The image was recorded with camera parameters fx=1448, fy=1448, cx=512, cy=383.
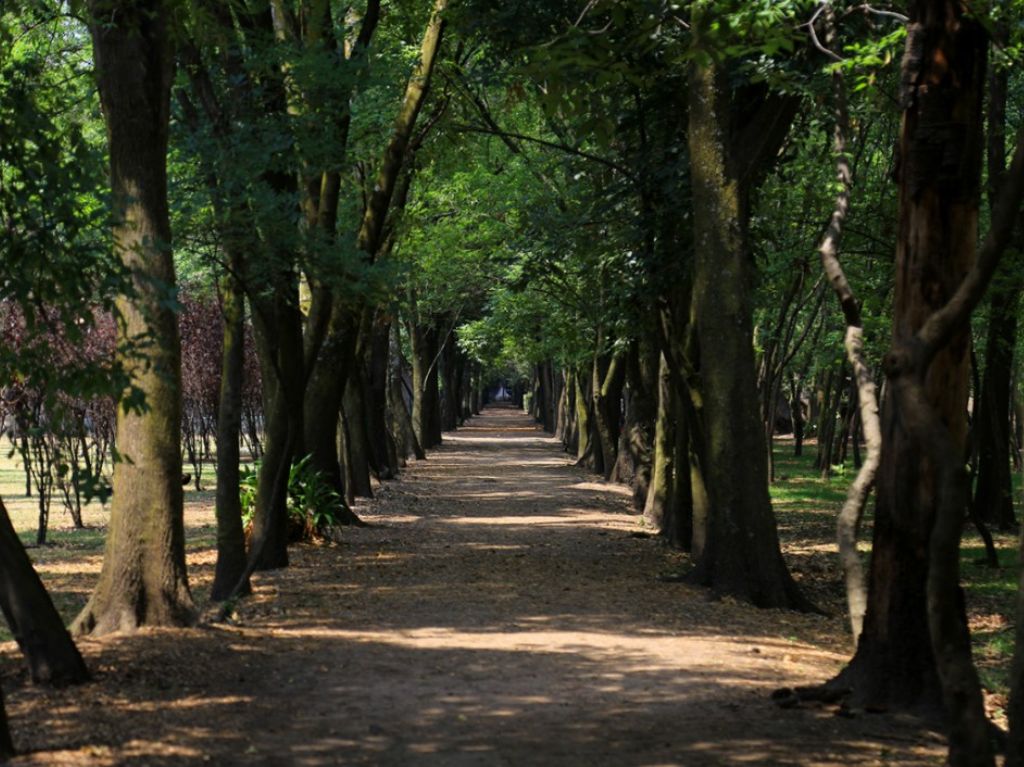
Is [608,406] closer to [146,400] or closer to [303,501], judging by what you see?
[303,501]

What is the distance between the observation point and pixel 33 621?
26.6 feet

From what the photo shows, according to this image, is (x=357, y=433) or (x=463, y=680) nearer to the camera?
(x=463, y=680)

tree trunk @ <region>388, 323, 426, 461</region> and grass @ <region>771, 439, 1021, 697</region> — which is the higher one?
tree trunk @ <region>388, 323, 426, 461</region>

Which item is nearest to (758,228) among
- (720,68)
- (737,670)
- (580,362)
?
(720,68)

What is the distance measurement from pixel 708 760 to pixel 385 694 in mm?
2419

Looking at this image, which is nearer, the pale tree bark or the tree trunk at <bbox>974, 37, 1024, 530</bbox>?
the pale tree bark

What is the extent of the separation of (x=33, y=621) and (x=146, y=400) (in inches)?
95.9

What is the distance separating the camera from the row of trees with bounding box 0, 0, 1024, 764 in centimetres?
745

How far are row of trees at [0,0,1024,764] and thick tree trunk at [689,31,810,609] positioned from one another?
28 millimetres

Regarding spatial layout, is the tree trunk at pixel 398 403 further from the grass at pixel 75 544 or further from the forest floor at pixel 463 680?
the forest floor at pixel 463 680


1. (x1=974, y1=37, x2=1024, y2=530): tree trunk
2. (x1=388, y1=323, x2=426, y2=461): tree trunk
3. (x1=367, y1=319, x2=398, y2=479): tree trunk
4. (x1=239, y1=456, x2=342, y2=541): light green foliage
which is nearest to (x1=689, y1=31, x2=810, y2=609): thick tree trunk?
(x1=974, y1=37, x2=1024, y2=530): tree trunk

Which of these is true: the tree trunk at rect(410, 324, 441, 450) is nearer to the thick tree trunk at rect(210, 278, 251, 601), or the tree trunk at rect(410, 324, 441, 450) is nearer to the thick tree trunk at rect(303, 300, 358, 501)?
the thick tree trunk at rect(303, 300, 358, 501)

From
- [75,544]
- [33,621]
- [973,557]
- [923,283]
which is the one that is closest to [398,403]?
[75,544]

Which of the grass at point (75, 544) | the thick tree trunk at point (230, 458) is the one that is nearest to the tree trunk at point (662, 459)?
the grass at point (75, 544)
